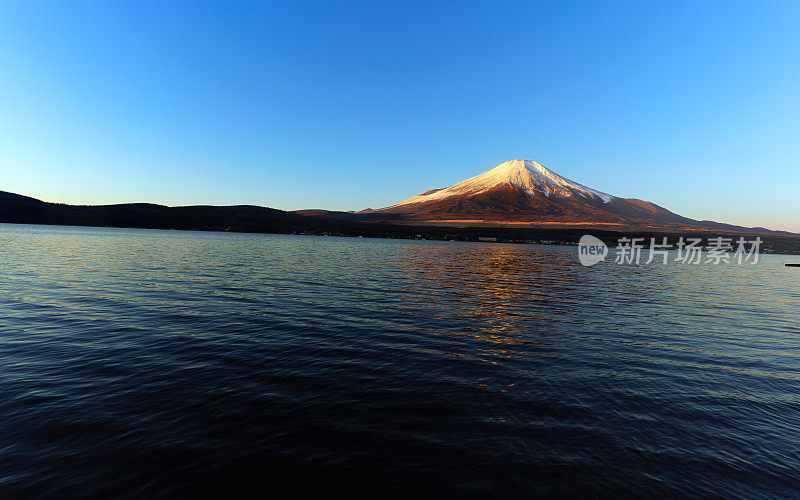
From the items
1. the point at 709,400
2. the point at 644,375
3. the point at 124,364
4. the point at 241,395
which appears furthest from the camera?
the point at 644,375

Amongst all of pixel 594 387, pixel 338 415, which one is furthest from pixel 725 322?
pixel 338 415

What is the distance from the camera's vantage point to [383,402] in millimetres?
10359

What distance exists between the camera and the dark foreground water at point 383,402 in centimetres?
725

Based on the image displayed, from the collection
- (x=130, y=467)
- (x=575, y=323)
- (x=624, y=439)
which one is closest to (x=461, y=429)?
(x=624, y=439)

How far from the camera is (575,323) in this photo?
2136cm

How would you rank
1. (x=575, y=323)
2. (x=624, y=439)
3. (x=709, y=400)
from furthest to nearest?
(x=575, y=323) → (x=709, y=400) → (x=624, y=439)

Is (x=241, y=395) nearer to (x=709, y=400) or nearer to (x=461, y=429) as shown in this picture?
(x=461, y=429)

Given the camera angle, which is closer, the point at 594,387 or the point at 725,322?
the point at 594,387

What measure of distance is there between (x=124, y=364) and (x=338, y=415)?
8.95 meters

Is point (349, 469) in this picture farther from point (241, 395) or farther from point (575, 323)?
point (575, 323)

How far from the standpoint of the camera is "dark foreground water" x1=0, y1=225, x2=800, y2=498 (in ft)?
23.8

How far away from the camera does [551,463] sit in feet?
25.7

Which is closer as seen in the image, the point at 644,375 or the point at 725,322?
the point at 644,375

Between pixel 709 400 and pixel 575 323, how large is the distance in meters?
9.90
